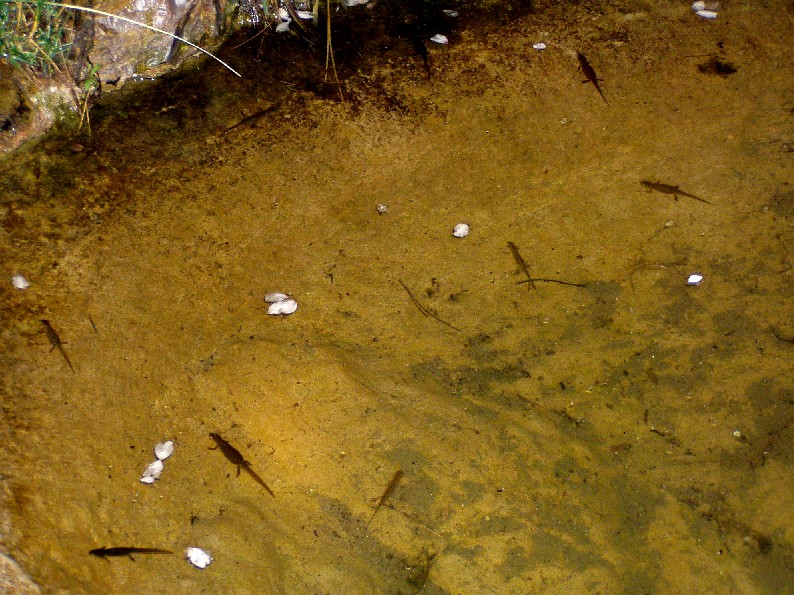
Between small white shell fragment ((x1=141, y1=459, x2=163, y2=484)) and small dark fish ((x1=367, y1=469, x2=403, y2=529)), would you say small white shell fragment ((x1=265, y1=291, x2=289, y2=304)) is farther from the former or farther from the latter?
small dark fish ((x1=367, y1=469, x2=403, y2=529))

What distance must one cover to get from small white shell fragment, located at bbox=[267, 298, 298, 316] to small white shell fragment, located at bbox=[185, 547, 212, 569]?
1.21m

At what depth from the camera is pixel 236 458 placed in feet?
8.96

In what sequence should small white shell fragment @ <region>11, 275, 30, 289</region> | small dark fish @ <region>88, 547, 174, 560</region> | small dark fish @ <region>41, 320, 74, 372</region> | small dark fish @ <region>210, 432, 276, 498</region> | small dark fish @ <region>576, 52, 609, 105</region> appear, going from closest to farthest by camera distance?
small dark fish @ <region>88, 547, 174, 560</region> → small dark fish @ <region>210, 432, 276, 498</region> → small dark fish @ <region>41, 320, 74, 372</region> → small white shell fragment @ <region>11, 275, 30, 289</region> → small dark fish @ <region>576, 52, 609, 105</region>

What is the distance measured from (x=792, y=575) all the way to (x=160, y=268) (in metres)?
3.60

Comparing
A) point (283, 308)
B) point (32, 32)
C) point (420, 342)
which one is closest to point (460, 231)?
point (420, 342)

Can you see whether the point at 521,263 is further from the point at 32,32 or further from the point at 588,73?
the point at 32,32

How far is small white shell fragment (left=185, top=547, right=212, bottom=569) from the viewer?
8.70 feet

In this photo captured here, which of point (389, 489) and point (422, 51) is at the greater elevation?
point (422, 51)

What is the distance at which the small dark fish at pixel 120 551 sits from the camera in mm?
2596

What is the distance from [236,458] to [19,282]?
1555 mm

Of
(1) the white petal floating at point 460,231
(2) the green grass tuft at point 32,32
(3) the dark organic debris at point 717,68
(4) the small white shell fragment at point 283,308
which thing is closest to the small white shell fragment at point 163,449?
(4) the small white shell fragment at point 283,308

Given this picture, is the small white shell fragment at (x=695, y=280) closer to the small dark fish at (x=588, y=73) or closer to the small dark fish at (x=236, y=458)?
the small dark fish at (x=588, y=73)

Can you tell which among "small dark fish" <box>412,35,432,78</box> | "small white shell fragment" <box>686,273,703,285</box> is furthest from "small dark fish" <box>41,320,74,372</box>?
"small white shell fragment" <box>686,273,703,285</box>

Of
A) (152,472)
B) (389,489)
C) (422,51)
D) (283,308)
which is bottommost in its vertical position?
(389,489)
